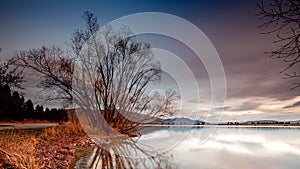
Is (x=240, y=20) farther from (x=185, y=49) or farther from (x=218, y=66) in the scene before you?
(x=185, y=49)

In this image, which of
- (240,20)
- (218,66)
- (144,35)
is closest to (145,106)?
(144,35)

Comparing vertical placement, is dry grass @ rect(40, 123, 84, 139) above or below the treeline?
below

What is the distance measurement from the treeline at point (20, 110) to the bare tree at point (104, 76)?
2.37m

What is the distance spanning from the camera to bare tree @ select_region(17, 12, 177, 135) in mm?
16375

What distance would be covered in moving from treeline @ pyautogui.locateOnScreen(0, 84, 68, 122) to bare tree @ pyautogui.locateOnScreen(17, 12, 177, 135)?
7.77ft

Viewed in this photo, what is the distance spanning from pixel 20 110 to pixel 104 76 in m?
9.69

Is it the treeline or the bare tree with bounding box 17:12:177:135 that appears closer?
the treeline

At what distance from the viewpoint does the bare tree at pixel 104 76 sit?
53.7 ft

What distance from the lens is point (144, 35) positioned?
17.6 metres

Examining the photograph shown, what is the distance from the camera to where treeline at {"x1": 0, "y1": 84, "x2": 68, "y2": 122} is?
11.0 meters

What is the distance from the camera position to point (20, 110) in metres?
21.7

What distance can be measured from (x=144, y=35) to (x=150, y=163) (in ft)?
37.9

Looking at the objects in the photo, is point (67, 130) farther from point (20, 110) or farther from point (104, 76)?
Answer: point (20, 110)

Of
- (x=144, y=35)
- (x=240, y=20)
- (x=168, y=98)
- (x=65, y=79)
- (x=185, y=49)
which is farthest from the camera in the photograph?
(x=168, y=98)
